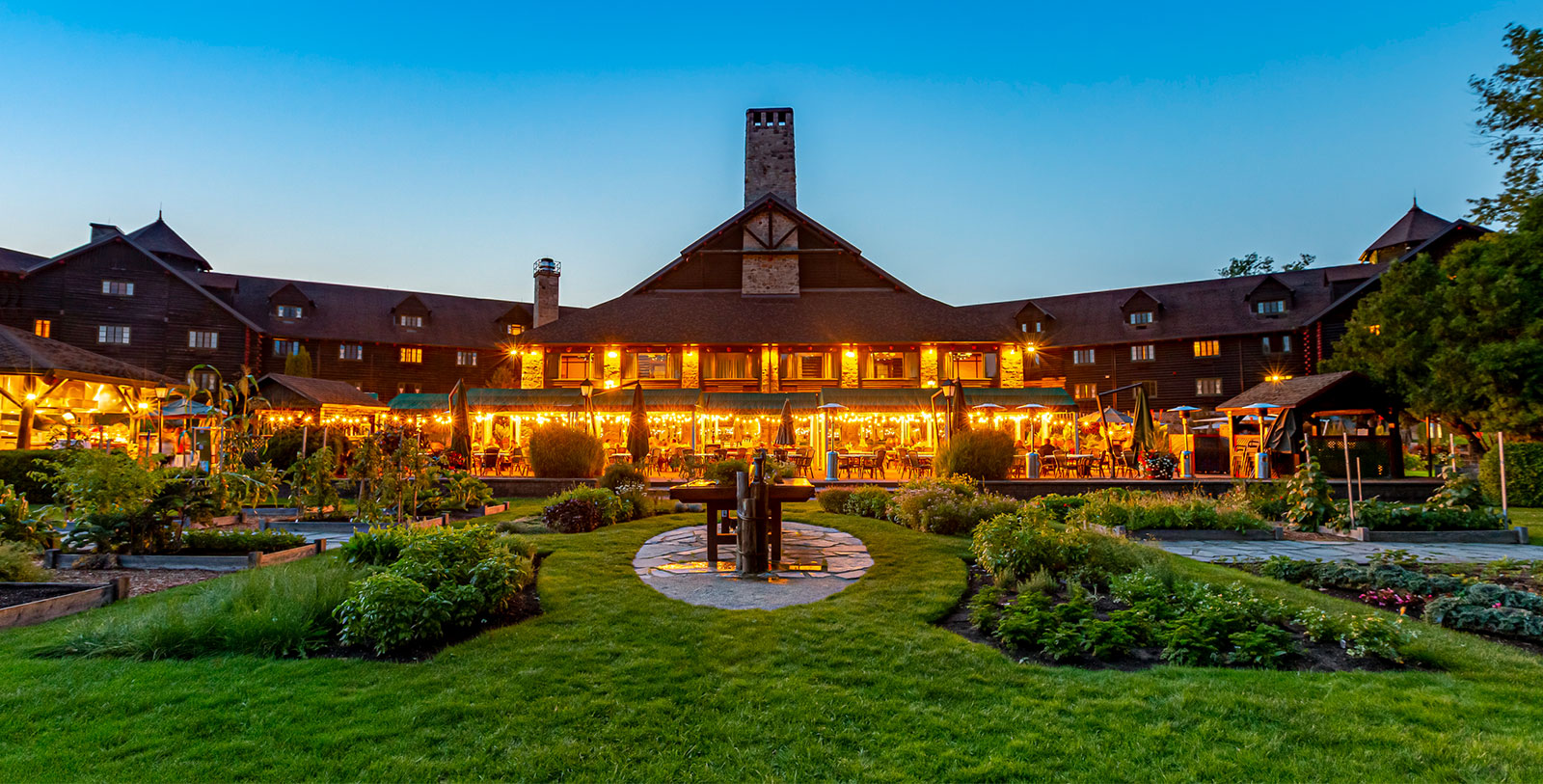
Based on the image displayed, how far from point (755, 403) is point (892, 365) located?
7856mm

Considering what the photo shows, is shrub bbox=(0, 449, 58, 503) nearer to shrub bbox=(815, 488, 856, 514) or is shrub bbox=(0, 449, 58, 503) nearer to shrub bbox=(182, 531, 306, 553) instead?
shrub bbox=(182, 531, 306, 553)

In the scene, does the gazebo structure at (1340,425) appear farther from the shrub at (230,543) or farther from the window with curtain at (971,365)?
the shrub at (230,543)

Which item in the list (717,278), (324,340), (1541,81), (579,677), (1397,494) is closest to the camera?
(579,677)

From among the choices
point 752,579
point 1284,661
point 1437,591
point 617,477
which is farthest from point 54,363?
point 1437,591

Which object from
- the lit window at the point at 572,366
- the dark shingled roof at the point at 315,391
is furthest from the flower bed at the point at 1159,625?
the dark shingled roof at the point at 315,391

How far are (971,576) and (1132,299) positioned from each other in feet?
119

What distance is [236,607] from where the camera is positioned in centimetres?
500

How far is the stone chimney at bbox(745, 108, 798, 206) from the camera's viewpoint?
32344 mm

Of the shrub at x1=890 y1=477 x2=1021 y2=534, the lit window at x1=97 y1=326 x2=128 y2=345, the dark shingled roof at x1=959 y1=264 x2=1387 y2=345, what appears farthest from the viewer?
the dark shingled roof at x1=959 y1=264 x2=1387 y2=345

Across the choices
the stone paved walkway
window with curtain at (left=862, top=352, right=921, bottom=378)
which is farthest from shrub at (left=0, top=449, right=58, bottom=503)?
window with curtain at (left=862, top=352, right=921, bottom=378)

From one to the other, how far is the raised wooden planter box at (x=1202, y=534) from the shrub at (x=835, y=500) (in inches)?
165

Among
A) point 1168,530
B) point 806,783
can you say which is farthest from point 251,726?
point 1168,530

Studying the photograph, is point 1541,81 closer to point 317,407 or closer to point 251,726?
point 251,726

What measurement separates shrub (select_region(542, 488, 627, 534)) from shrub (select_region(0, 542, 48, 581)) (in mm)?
5080
